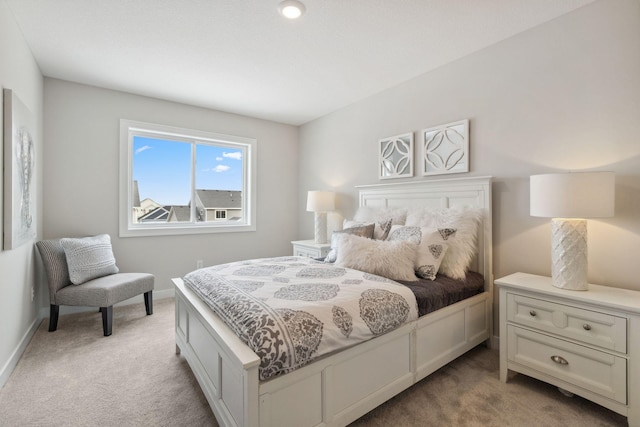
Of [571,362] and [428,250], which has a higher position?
[428,250]

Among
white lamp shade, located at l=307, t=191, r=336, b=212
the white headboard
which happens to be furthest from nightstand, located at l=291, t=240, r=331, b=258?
the white headboard

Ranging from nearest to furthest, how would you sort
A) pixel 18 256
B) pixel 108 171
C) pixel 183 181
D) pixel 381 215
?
pixel 18 256, pixel 381 215, pixel 108 171, pixel 183 181

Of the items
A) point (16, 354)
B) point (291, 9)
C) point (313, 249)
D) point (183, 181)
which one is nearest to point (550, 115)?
point (291, 9)

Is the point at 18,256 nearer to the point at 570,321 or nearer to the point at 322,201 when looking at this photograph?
the point at 322,201

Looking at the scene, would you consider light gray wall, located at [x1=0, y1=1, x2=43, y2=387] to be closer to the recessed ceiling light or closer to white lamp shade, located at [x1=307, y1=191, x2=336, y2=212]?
the recessed ceiling light

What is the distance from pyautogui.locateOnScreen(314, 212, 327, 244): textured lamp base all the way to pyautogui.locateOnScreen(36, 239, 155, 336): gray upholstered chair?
210cm

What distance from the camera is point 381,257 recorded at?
211cm

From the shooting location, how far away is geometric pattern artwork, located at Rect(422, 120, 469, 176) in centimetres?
262

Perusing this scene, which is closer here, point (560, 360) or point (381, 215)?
point (560, 360)

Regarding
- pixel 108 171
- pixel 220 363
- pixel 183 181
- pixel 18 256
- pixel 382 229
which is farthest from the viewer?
pixel 183 181

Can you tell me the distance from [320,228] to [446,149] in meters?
1.80

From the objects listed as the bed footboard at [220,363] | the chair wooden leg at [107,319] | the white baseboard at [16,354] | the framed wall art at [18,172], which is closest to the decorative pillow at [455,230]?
the bed footboard at [220,363]

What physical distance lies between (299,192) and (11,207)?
11.0 ft

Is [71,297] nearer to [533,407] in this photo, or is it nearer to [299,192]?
[299,192]
